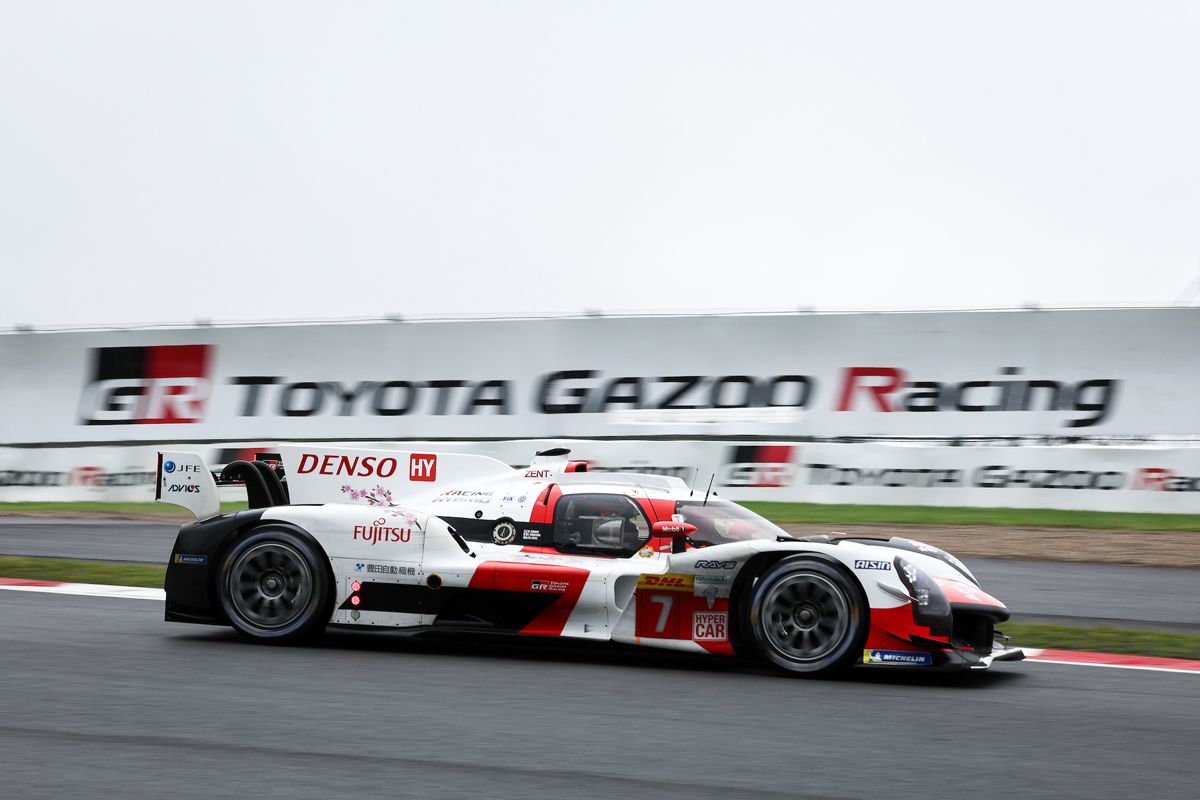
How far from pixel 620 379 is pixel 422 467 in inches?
507

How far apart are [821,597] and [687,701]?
3.77 ft

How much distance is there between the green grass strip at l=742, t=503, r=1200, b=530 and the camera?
16.8 metres

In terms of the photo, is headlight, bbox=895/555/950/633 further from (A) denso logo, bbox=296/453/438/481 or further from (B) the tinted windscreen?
(A) denso logo, bbox=296/453/438/481

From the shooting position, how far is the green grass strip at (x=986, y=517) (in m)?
16.8

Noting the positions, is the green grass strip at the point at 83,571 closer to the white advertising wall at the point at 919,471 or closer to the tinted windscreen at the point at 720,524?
the tinted windscreen at the point at 720,524

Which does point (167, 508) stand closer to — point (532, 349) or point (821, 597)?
point (532, 349)

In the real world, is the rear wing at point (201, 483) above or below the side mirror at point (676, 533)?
below

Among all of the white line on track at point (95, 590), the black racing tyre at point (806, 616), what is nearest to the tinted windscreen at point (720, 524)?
the black racing tyre at point (806, 616)

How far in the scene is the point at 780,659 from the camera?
7.05m

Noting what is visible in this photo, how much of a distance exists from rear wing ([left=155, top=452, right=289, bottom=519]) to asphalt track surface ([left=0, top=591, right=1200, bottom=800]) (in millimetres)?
878

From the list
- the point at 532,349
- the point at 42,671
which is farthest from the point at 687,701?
the point at 532,349

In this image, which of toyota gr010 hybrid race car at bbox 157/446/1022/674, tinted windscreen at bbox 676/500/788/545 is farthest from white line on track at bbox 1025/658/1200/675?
tinted windscreen at bbox 676/500/788/545

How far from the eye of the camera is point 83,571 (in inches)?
475

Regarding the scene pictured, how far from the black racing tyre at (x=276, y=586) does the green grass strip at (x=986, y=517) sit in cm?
948
